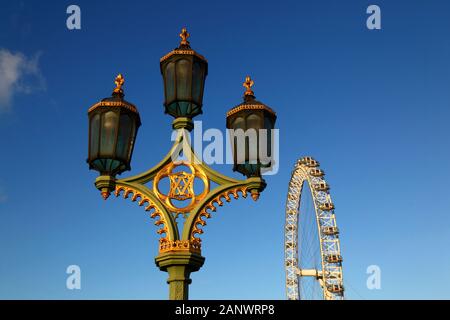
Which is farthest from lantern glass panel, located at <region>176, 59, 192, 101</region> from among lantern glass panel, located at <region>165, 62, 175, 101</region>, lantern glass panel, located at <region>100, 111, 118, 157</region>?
lantern glass panel, located at <region>100, 111, 118, 157</region>

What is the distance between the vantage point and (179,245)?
16.2 feet

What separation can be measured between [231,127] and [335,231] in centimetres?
3284

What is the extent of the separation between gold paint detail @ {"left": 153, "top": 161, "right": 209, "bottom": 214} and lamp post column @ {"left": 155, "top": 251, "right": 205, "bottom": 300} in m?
0.47

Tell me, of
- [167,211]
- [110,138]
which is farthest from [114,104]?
[167,211]

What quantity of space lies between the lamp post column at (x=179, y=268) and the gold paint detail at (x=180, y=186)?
0.47 m

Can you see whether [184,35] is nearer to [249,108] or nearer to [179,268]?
[249,108]

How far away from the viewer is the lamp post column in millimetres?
4875

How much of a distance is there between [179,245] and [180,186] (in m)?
0.66

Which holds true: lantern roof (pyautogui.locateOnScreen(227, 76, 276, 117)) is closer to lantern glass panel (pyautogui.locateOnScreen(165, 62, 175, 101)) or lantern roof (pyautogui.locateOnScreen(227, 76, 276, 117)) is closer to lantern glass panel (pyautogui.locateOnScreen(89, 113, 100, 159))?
lantern glass panel (pyautogui.locateOnScreen(165, 62, 175, 101))

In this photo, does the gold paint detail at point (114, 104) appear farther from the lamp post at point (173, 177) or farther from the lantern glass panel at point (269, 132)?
the lantern glass panel at point (269, 132)
